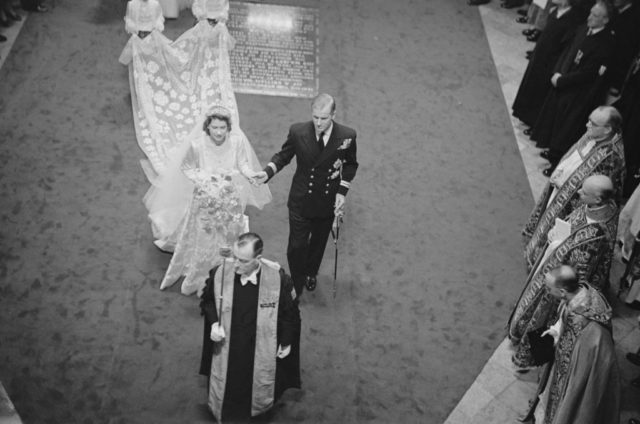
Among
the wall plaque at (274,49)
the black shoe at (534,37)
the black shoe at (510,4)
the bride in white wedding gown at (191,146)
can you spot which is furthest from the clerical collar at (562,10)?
the bride in white wedding gown at (191,146)

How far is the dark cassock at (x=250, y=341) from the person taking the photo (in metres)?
5.11

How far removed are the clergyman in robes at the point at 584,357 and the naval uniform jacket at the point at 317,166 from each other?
5.90 feet

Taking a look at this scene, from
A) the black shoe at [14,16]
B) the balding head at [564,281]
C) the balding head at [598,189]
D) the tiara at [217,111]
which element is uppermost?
the balding head at [598,189]

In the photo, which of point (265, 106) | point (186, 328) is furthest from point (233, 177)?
point (265, 106)

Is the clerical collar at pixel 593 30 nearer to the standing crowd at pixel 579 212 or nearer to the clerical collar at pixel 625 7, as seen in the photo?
the standing crowd at pixel 579 212

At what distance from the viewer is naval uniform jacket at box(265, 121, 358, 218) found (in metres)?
5.89

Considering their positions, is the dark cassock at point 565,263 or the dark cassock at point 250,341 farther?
the dark cassock at point 565,263

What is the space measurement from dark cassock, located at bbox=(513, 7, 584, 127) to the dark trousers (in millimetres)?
3681

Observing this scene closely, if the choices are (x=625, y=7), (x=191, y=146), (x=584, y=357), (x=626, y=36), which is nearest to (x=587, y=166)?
(x=584, y=357)

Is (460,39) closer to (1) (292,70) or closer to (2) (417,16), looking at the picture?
(2) (417,16)

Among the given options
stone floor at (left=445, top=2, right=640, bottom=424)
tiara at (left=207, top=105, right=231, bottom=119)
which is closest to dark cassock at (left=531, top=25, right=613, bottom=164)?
stone floor at (left=445, top=2, right=640, bottom=424)

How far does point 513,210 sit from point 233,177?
301 cm

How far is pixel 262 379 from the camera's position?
212 inches

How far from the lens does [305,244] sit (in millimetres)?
6305
